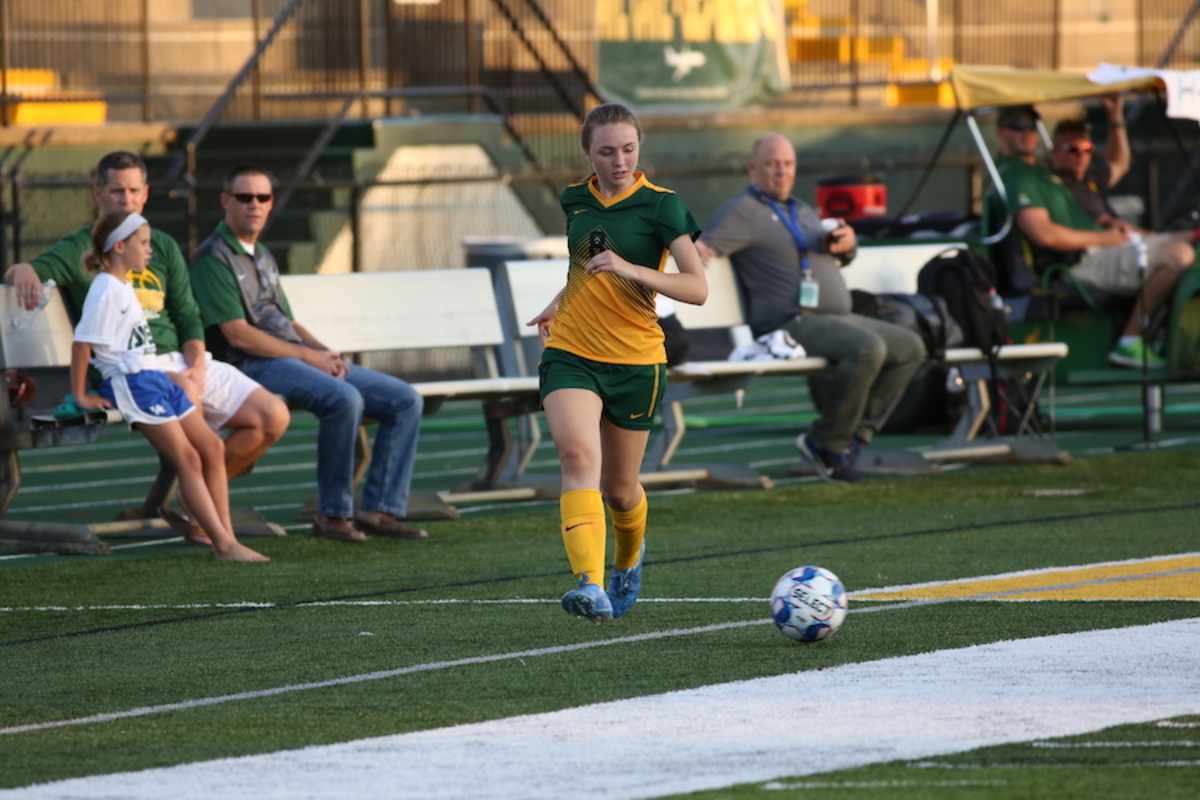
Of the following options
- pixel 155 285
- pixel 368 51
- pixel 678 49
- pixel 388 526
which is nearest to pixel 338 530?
pixel 388 526

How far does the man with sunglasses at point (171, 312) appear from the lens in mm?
10219

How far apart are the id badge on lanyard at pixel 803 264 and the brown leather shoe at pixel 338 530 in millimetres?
3727

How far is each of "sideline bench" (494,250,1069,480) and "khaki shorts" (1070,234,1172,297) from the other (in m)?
0.86

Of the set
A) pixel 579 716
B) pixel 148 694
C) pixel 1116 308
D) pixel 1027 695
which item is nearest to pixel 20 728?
pixel 148 694

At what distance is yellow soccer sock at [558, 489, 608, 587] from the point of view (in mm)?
7508

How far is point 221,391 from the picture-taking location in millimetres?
10430

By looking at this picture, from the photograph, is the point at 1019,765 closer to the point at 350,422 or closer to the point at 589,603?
the point at 589,603

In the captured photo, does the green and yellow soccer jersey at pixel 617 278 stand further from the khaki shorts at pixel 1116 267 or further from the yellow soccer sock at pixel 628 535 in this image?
the khaki shorts at pixel 1116 267

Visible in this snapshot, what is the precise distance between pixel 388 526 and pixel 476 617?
9.28ft

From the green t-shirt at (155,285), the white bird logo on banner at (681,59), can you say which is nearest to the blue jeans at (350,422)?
the green t-shirt at (155,285)

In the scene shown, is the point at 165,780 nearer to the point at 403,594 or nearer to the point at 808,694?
the point at 808,694

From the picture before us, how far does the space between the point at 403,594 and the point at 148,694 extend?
2261mm

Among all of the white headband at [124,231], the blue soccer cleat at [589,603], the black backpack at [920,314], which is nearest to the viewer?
the blue soccer cleat at [589,603]

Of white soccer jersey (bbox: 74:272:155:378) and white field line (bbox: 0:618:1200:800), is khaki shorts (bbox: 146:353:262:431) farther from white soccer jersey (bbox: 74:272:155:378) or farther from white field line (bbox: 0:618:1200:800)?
white field line (bbox: 0:618:1200:800)
